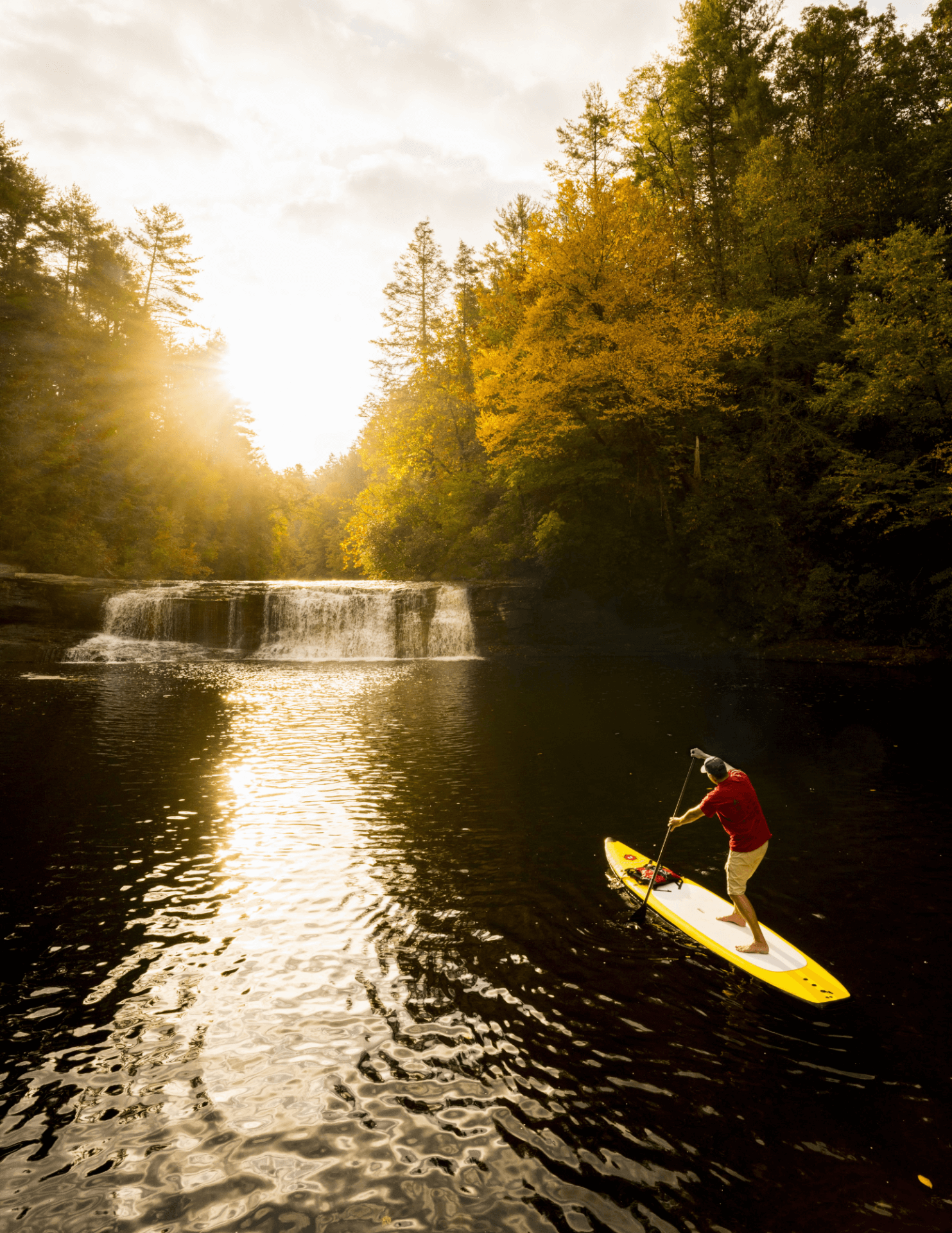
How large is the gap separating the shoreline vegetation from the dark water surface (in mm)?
15892

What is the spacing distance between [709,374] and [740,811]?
78.2ft

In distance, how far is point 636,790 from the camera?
1099 cm

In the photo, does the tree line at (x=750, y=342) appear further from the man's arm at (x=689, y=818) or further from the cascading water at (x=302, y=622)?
the man's arm at (x=689, y=818)

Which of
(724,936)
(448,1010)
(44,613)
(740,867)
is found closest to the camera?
(448,1010)

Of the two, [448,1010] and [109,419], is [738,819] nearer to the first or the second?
[448,1010]

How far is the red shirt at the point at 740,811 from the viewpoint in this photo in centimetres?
634

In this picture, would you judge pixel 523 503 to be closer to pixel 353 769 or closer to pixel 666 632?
pixel 666 632

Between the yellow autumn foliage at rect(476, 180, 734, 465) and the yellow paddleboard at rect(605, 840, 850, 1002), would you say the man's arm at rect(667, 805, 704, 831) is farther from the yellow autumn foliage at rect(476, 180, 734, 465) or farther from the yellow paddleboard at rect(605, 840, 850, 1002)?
the yellow autumn foliage at rect(476, 180, 734, 465)

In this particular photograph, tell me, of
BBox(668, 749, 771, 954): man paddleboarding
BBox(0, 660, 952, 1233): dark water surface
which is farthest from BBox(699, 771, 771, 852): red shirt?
BBox(0, 660, 952, 1233): dark water surface

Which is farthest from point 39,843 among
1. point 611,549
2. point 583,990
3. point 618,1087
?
point 611,549

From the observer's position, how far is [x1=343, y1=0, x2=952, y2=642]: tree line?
23188 mm

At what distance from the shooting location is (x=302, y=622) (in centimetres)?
2938

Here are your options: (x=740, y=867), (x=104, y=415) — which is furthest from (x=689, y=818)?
(x=104, y=415)

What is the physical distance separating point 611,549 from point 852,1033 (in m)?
25.5
